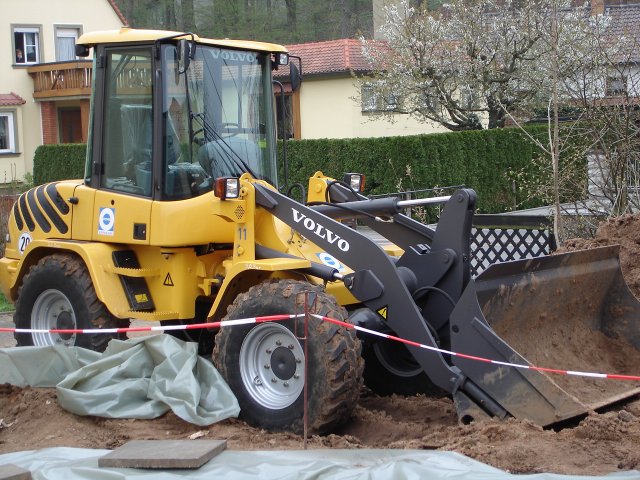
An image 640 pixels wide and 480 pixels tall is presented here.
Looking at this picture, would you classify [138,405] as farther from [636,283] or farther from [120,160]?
[636,283]

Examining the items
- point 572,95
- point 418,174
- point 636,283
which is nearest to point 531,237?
point 572,95

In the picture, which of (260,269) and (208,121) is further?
(208,121)

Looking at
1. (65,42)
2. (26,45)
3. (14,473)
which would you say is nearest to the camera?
(14,473)

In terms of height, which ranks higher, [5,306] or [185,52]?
[185,52]

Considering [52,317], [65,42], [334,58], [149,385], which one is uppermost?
[65,42]

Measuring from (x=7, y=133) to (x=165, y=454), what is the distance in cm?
3556

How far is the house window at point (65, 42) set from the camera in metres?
40.7

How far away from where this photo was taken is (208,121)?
7.93m

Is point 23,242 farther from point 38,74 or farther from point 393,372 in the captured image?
point 38,74

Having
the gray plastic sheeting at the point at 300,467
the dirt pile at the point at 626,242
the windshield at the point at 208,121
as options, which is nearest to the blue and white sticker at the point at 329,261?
the windshield at the point at 208,121

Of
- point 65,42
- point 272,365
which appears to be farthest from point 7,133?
point 272,365

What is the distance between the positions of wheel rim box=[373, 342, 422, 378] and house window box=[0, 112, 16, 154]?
3382 cm

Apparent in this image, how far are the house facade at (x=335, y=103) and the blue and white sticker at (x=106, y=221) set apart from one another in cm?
2505

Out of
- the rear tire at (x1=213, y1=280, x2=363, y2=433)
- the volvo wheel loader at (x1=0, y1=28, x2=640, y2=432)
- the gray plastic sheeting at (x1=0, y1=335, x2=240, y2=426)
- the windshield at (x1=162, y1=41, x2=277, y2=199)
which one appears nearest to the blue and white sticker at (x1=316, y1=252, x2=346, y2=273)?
the volvo wheel loader at (x1=0, y1=28, x2=640, y2=432)
